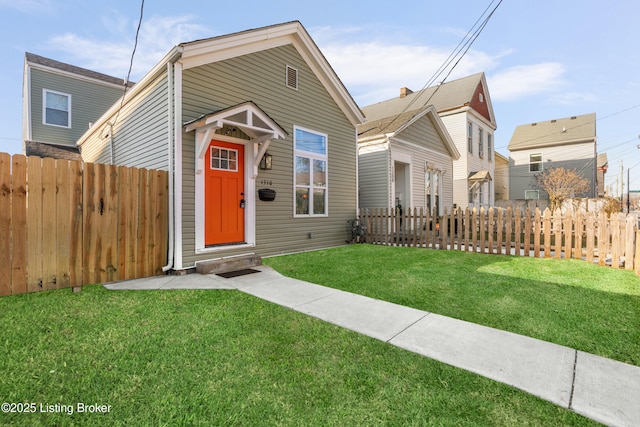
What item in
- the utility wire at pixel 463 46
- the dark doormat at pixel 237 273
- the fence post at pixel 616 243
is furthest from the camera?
the utility wire at pixel 463 46

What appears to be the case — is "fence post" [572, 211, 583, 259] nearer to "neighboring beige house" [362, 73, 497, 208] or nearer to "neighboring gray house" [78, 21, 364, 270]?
"neighboring gray house" [78, 21, 364, 270]

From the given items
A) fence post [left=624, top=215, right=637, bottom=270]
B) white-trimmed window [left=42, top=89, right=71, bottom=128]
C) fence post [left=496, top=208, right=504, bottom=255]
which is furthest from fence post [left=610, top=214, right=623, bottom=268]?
white-trimmed window [left=42, top=89, right=71, bottom=128]

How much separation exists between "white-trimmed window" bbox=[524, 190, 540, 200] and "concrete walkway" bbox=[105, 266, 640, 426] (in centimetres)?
2654

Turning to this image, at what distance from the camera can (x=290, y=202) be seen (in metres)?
7.37

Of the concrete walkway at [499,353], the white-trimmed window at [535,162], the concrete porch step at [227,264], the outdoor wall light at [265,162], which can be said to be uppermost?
the white-trimmed window at [535,162]

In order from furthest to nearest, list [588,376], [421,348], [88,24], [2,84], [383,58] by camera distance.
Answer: [2,84], [383,58], [88,24], [421,348], [588,376]

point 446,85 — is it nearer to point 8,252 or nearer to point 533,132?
point 533,132

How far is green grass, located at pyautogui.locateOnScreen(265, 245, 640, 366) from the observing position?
9.33 feet

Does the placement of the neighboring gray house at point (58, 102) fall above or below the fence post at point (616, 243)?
above

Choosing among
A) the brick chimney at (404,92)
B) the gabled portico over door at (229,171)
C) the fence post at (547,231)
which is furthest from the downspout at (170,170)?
the brick chimney at (404,92)

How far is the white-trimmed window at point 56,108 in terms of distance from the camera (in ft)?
39.4

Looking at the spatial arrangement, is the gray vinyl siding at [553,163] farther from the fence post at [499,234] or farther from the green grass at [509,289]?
the green grass at [509,289]

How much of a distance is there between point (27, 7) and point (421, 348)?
1167 cm

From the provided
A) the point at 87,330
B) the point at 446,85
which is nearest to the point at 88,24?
the point at 87,330
